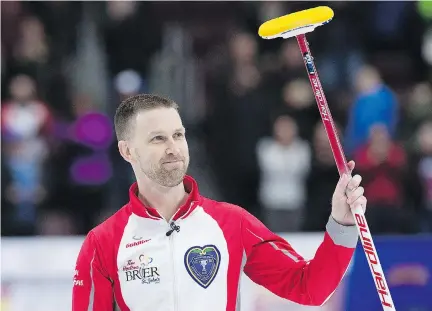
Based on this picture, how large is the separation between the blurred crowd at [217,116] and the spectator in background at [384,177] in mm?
13

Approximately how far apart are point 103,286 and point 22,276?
3.63 m

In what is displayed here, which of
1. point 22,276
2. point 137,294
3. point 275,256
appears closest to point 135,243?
point 137,294

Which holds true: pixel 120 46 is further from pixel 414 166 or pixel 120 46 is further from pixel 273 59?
pixel 414 166

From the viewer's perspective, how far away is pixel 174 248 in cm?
410

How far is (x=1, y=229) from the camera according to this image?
9656 mm

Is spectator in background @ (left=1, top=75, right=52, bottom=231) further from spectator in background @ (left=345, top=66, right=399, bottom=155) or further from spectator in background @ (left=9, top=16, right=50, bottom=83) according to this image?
spectator in background @ (left=345, top=66, right=399, bottom=155)

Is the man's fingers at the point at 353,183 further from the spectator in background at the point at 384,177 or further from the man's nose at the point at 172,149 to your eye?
the spectator in background at the point at 384,177

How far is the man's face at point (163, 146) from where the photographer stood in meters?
4.04

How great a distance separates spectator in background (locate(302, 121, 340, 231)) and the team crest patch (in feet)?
18.1

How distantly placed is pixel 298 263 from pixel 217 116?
5783 millimetres

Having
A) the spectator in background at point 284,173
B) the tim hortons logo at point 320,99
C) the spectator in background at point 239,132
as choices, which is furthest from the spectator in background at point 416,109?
the tim hortons logo at point 320,99

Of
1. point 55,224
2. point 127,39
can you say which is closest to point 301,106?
point 127,39

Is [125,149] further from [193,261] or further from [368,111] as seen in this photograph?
[368,111]

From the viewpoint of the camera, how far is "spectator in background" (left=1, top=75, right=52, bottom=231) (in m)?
9.79
